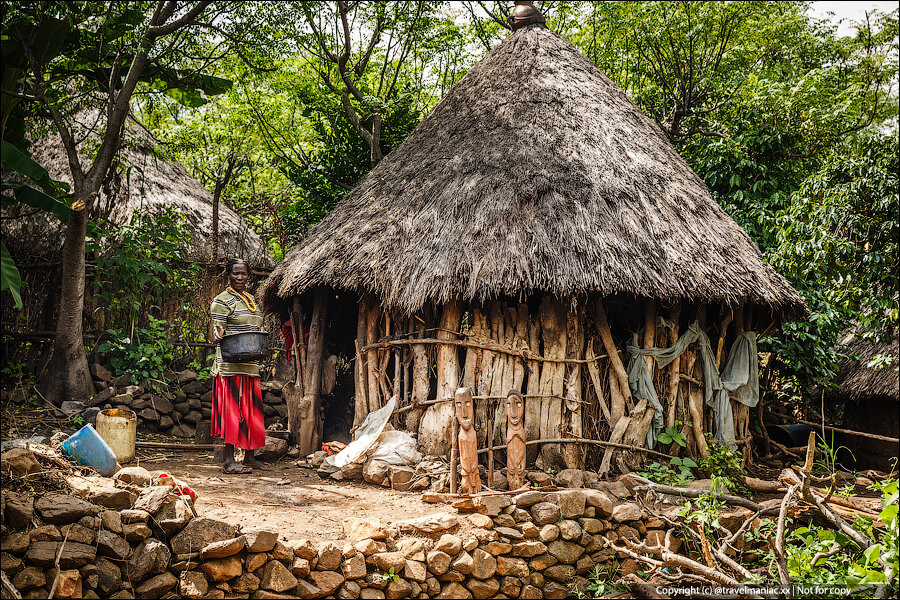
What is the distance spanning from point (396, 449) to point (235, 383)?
Answer: 156 centimetres

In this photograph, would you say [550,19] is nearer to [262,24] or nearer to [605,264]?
[262,24]

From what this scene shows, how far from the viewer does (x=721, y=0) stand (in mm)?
11523

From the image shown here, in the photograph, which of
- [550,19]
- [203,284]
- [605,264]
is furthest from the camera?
[550,19]

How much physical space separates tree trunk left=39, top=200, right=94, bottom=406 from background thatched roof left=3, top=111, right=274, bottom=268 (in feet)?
3.71

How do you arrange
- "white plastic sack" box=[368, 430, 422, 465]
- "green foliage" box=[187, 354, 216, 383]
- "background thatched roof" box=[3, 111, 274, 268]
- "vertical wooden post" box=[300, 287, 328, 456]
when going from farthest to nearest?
1. "green foliage" box=[187, 354, 216, 383]
2. "background thatched roof" box=[3, 111, 274, 268]
3. "vertical wooden post" box=[300, 287, 328, 456]
4. "white plastic sack" box=[368, 430, 422, 465]

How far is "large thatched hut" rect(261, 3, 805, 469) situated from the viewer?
18.8 ft

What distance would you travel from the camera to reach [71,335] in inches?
264

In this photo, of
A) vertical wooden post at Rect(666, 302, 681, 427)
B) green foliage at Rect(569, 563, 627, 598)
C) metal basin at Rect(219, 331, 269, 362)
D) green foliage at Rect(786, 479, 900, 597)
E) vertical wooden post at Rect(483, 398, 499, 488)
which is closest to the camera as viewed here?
green foliage at Rect(786, 479, 900, 597)

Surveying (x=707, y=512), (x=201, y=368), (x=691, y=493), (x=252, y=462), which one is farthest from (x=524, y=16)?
(x=707, y=512)

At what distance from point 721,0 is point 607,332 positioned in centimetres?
851

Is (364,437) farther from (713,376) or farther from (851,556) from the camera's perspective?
(851,556)

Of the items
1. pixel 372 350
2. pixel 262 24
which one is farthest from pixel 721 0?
pixel 372 350

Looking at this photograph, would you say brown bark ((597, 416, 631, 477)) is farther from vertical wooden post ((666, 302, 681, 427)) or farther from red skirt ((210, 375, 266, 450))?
red skirt ((210, 375, 266, 450))

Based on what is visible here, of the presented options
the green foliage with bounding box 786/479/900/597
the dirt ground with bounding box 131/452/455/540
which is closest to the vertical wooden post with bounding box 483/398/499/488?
the dirt ground with bounding box 131/452/455/540
